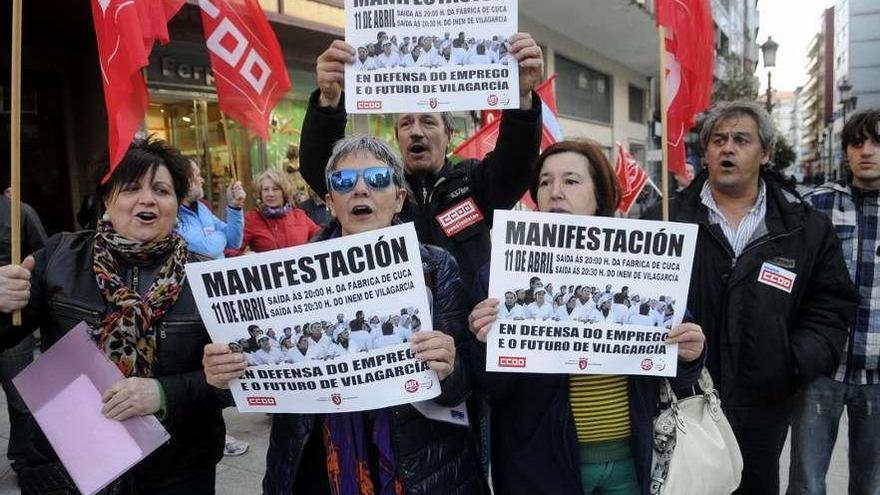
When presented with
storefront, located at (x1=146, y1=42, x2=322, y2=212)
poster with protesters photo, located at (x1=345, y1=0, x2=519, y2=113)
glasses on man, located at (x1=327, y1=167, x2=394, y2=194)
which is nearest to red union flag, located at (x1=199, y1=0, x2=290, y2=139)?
poster with protesters photo, located at (x1=345, y1=0, x2=519, y2=113)

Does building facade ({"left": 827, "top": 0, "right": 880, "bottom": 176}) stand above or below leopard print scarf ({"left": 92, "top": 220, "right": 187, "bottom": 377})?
above

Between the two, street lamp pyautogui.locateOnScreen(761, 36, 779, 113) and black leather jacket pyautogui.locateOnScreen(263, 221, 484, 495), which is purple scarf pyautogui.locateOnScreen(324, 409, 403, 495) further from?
street lamp pyautogui.locateOnScreen(761, 36, 779, 113)

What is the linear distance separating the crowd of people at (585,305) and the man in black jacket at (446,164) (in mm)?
886

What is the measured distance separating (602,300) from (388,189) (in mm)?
764

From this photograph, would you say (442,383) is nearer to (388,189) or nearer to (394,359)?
(394,359)

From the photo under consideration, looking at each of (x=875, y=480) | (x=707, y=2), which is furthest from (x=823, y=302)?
(x=707, y=2)

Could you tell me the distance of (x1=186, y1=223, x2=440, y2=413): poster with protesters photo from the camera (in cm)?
188

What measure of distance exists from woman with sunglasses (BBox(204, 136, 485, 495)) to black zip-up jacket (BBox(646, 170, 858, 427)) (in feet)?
3.93

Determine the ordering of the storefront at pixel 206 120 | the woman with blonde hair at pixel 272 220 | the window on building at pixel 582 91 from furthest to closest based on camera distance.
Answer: the window on building at pixel 582 91 < the storefront at pixel 206 120 < the woman with blonde hair at pixel 272 220

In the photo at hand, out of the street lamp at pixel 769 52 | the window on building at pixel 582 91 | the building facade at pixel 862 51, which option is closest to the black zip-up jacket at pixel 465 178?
the street lamp at pixel 769 52

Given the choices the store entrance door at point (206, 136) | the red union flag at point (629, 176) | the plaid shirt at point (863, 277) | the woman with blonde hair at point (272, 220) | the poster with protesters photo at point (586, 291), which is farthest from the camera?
the store entrance door at point (206, 136)

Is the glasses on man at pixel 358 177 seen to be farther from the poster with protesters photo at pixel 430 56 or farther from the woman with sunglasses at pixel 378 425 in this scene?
the poster with protesters photo at pixel 430 56

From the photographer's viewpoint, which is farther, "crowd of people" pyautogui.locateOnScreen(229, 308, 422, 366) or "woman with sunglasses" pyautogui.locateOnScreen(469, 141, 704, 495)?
"woman with sunglasses" pyautogui.locateOnScreen(469, 141, 704, 495)

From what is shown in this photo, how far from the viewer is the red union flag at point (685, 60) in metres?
2.94
